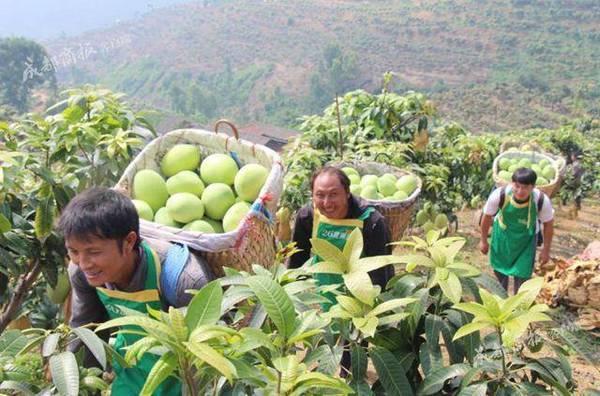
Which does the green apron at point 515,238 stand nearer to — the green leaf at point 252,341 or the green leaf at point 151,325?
the green leaf at point 252,341

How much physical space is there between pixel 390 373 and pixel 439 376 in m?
0.08

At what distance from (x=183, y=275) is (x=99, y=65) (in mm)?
79159

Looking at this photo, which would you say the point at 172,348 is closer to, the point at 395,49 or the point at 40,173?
the point at 40,173

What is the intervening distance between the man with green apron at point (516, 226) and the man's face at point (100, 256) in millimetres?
2427

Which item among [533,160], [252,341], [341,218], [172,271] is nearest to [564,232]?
[533,160]

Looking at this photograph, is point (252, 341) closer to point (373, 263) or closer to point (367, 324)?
point (367, 324)

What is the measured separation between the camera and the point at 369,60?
54.4 meters

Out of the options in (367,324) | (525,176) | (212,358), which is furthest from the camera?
(525,176)

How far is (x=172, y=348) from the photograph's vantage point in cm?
82

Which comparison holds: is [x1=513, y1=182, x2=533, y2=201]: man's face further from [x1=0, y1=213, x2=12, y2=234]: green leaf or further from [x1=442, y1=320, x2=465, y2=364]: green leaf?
[x1=0, y1=213, x2=12, y2=234]: green leaf

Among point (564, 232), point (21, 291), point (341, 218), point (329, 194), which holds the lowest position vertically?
point (564, 232)

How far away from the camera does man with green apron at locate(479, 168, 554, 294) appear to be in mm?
3395

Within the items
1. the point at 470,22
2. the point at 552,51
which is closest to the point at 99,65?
the point at 470,22

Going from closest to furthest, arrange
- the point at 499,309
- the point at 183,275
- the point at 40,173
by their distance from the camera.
Result: the point at 499,309, the point at 183,275, the point at 40,173
